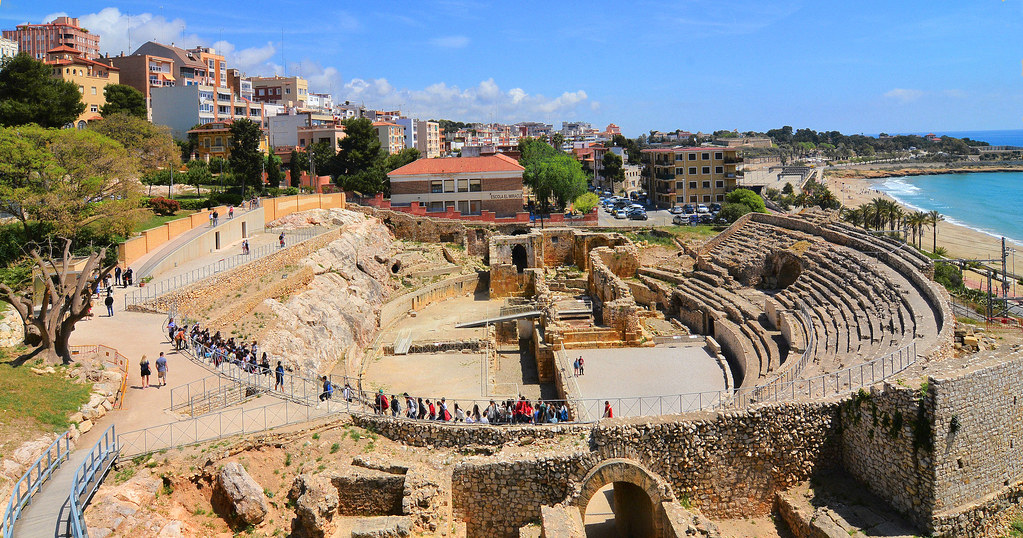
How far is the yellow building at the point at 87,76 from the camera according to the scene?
217 ft

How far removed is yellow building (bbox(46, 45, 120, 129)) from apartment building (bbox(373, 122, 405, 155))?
3083cm

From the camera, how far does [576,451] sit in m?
17.3

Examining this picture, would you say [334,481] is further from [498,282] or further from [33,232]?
[498,282]

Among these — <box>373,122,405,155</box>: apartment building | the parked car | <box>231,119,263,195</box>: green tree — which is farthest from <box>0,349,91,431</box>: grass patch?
<box>373,122,405,155</box>: apartment building

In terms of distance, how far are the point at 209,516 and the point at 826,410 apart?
14.1 meters


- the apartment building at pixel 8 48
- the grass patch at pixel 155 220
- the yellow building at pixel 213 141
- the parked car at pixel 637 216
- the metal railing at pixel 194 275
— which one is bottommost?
the metal railing at pixel 194 275

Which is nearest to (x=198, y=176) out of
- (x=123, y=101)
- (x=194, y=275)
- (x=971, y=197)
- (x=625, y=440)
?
(x=123, y=101)

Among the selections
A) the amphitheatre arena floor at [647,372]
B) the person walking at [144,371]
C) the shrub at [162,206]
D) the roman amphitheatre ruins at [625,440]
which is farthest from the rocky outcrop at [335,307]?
the amphitheatre arena floor at [647,372]

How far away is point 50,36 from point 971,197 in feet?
438

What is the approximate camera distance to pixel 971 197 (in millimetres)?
107062

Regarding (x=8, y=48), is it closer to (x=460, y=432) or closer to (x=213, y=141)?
(x=213, y=141)

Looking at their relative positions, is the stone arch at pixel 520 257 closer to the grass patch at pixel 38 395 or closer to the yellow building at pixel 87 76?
the grass patch at pixel 38 395

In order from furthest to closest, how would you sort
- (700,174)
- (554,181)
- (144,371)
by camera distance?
1. (700,174)
2. (554,181)
3. (144,371)

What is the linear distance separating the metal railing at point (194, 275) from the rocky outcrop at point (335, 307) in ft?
7.03
